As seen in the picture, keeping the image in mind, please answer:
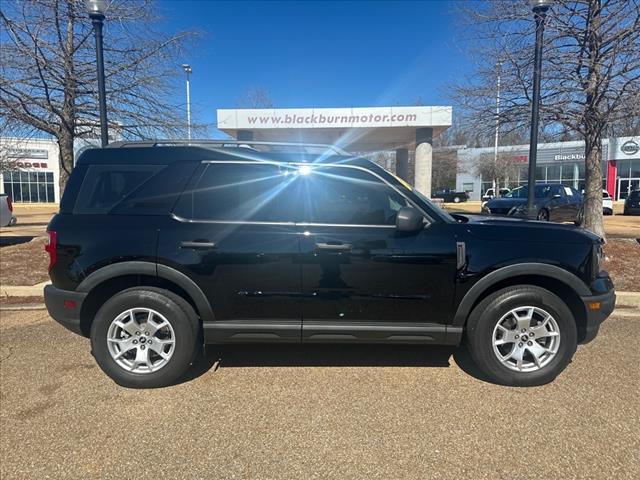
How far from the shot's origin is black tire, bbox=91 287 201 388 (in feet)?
10.8

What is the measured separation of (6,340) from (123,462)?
9.41ft

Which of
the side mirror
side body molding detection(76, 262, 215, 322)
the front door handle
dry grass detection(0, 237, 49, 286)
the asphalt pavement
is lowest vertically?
the asphalt pavement

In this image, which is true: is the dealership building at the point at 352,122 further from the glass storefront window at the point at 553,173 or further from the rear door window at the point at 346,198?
the glass storefront window at the point at 553,173

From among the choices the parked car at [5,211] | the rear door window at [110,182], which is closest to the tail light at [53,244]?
the rear door window at [110,182]

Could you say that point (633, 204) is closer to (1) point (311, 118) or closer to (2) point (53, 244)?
(1) point (311, 118)

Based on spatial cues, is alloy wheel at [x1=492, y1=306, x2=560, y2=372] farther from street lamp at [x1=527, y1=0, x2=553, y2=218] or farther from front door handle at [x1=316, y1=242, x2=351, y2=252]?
street lamp at [x1=527, y1=0, x2=553, y2=218]

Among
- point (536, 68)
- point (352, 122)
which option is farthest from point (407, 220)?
point (352, 122)

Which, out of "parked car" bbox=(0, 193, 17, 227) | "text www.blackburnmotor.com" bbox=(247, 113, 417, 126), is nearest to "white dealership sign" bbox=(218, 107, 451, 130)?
"text www.blackburnmotor.com" bbox=(247, 113, 417, 126)

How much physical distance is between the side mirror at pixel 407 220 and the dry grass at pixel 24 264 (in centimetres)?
593

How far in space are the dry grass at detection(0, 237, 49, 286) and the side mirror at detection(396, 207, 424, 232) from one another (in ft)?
19.5

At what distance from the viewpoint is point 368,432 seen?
274 centimetres

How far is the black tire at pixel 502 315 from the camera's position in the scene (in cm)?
328

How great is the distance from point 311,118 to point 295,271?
1237 centimetres

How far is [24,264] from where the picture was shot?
7535 millimetres
